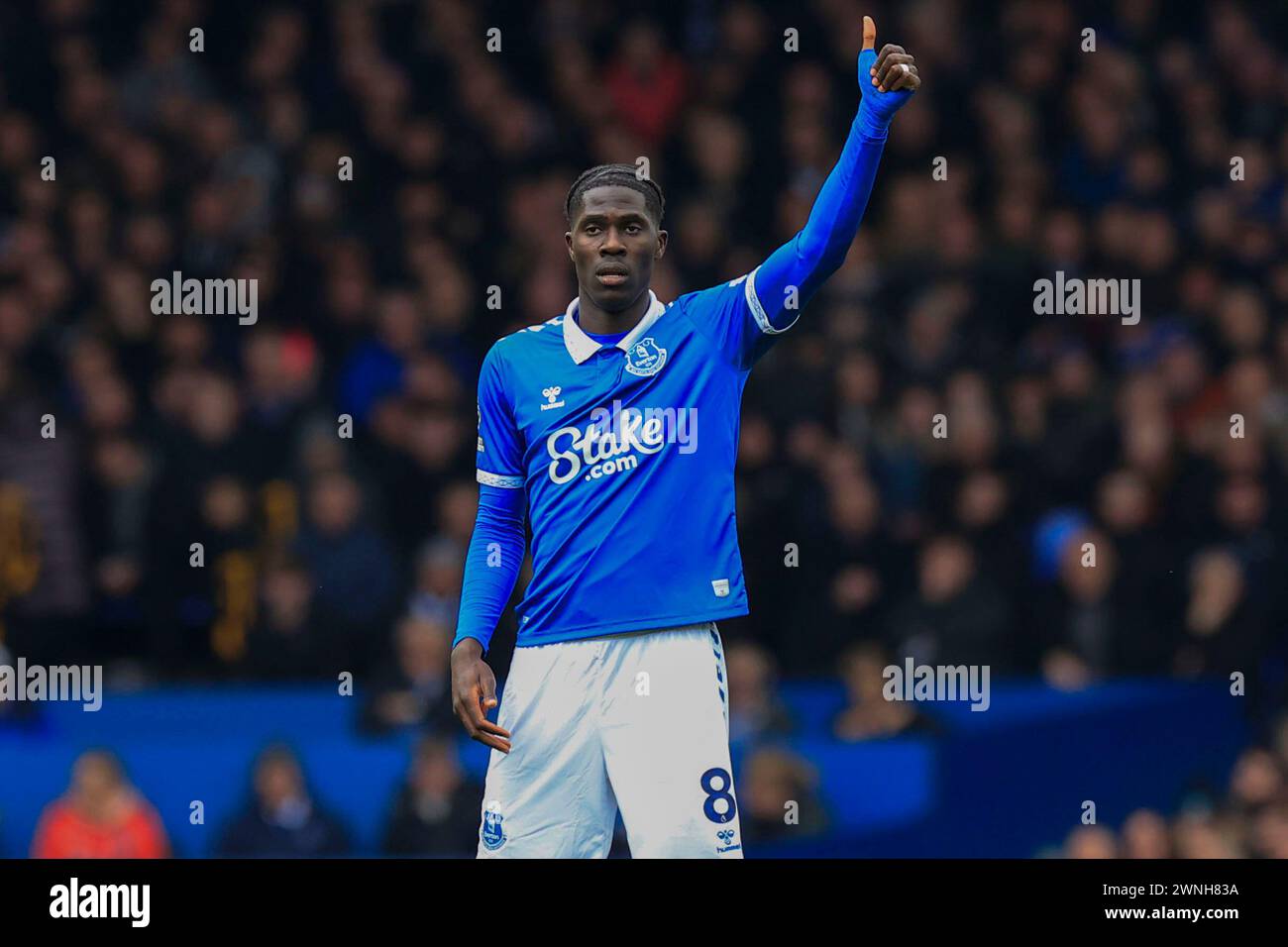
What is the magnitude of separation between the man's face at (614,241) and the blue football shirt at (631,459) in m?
0.14

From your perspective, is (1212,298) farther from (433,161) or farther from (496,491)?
(496,491)

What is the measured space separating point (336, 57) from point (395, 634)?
401 centimetres

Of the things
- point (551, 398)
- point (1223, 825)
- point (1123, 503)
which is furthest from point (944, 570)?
point (551, 398)

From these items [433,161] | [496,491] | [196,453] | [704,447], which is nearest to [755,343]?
[704,447]

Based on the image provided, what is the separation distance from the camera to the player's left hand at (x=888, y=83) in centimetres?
480

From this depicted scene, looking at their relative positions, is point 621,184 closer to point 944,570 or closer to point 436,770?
point 436,770

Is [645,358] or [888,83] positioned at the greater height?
[888,83]

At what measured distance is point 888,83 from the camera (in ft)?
15.8

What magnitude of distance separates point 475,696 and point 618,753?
36 cm

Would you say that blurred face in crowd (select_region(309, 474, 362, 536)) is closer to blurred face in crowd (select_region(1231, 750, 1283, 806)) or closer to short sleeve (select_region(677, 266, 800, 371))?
blurred face in crowd (select_region(1231, 750, 1283, 806))

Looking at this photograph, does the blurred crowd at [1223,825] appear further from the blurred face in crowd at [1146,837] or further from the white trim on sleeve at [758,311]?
the white trim on sleeve at [758,311]

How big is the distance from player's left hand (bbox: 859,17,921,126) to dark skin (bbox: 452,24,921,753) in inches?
1.1

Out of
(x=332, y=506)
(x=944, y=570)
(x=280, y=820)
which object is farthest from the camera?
(x=332, y=506)

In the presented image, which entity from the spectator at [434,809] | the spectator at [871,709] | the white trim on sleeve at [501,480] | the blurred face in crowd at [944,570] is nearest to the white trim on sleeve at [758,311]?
the white trim on sleeve at [501,480]
